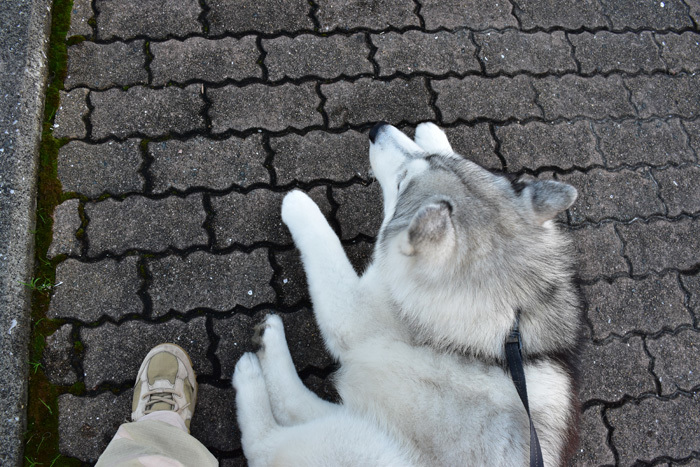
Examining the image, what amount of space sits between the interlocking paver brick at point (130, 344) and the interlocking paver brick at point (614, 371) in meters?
2.39

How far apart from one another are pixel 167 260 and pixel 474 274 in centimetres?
184

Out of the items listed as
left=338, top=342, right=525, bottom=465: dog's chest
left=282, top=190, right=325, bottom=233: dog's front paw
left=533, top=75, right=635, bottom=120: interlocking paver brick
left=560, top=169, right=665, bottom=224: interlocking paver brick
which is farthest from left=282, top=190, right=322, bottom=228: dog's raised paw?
left=533, top=75, right=635, bottom=120: interlocking paver brick

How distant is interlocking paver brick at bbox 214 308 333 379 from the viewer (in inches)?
100

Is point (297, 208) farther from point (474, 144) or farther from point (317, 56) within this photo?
point (474, 144)

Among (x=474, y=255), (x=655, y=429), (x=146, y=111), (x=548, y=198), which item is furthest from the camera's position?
(x=146, y=111)

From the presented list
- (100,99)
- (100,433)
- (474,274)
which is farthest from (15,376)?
(474,274)

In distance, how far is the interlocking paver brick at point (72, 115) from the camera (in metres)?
2.74

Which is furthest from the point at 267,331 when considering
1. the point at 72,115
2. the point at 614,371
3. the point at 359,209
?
the point at 614,371

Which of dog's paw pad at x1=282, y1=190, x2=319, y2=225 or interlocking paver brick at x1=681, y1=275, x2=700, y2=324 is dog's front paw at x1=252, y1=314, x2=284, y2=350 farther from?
interlocking paver brick at x1=681, y1=275, x2=700, y2=324

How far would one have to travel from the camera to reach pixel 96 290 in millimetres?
2525

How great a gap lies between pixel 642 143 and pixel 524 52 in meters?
1.15

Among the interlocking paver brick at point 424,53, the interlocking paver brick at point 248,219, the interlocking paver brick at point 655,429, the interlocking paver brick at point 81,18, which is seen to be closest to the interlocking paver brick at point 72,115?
the interlocking paver brick at point 81,18

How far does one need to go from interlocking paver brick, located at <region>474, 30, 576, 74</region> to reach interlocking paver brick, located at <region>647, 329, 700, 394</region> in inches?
83.4

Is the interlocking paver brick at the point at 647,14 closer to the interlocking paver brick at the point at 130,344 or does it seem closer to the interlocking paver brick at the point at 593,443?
the interlocking paver brick at the point at 593,443
